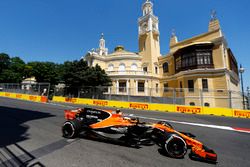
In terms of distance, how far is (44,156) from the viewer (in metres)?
3.67

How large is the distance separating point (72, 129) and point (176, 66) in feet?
90.1

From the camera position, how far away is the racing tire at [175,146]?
3770 mm

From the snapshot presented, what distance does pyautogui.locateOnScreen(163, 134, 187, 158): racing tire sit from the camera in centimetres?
377

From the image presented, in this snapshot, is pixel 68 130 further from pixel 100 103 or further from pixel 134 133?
pixel 100 103

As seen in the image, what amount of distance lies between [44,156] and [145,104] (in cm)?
1241

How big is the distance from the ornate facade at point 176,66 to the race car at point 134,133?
9.82 m

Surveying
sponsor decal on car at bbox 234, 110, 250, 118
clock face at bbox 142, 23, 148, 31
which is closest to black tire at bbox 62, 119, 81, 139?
sponsor decal on car at bbox 234, 110, 250, 118

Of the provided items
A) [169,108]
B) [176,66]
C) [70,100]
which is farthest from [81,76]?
[176,66]

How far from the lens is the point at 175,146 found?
3846 mm

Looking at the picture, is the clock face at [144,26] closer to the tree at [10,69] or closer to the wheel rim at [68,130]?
the wheel rim at [68,130]

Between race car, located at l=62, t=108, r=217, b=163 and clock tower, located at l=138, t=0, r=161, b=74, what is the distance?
2913 cm

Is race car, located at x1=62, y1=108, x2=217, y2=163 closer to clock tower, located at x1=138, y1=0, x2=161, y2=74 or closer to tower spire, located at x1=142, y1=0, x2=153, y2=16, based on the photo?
clock tower, located at x1=138, y1=0, x2=161, y2=74

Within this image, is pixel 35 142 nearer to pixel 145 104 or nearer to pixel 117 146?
pixel 117 146

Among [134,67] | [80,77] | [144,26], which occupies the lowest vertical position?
[80,77]
